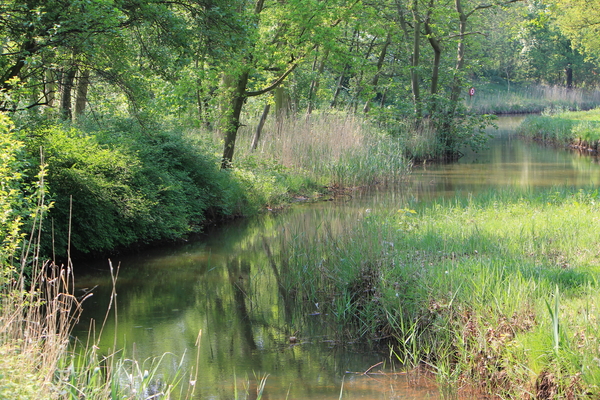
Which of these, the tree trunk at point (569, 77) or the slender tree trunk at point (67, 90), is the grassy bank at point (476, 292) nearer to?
the slender tree trunk at point (67, 90)

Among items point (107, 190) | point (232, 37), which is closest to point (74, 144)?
point (107, 190)

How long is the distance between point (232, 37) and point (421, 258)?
6.13 metres

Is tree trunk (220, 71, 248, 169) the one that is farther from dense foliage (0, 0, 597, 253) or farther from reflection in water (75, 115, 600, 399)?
reflection in water (75, 115, 600, 399)

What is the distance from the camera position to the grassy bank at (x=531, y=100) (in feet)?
149

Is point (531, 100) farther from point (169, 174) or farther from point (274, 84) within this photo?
point (169, 174)

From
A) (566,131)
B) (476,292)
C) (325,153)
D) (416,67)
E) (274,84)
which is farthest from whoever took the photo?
(566,131)

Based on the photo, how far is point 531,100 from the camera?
47.5m

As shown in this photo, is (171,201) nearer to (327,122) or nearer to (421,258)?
(421,258)

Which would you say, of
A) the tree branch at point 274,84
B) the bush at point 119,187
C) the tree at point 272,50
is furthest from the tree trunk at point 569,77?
the bush at point 119,187

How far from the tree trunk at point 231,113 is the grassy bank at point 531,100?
32846 mm

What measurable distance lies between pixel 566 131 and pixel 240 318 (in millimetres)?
22243

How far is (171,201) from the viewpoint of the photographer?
1048 cm

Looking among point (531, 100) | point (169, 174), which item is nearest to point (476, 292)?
point (169, 174)

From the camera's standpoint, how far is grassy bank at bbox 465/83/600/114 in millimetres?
45438
